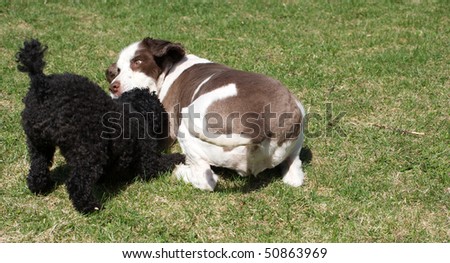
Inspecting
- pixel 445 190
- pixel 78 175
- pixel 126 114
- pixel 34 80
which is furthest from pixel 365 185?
pixel 34 80

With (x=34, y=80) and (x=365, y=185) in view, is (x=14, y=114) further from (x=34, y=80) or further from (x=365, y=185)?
(x=365, y=185)

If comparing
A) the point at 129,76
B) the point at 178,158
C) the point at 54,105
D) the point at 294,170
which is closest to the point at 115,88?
the point at 129,76

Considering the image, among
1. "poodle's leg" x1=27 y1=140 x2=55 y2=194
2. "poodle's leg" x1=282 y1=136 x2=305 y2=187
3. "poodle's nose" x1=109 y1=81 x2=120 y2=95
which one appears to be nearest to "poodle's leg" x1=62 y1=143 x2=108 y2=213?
"poodle's leg" x1=27 y1=140 x2=55 y2=194

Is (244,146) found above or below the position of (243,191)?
above

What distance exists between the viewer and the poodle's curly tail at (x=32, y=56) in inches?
142

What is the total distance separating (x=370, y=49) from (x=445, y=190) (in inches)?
161

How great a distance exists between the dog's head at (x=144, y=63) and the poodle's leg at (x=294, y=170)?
6.13 feet

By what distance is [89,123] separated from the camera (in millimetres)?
3783

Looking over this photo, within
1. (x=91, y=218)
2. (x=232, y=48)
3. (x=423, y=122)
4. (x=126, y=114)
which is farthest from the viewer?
(x=232, y=48)

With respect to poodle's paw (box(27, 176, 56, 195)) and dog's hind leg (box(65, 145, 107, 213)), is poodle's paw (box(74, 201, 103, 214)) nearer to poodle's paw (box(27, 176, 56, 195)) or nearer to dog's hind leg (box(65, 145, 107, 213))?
dog's hind leg (box(65, 145, 107, 213))

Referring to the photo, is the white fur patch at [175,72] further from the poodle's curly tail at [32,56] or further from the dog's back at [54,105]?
the poodle's curly tail at [32,56]

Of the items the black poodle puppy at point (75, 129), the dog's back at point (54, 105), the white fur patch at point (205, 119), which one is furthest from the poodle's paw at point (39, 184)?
the white fur patch at point (205, 119)

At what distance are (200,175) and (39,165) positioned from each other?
1263mm

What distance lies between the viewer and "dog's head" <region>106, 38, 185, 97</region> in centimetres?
556
